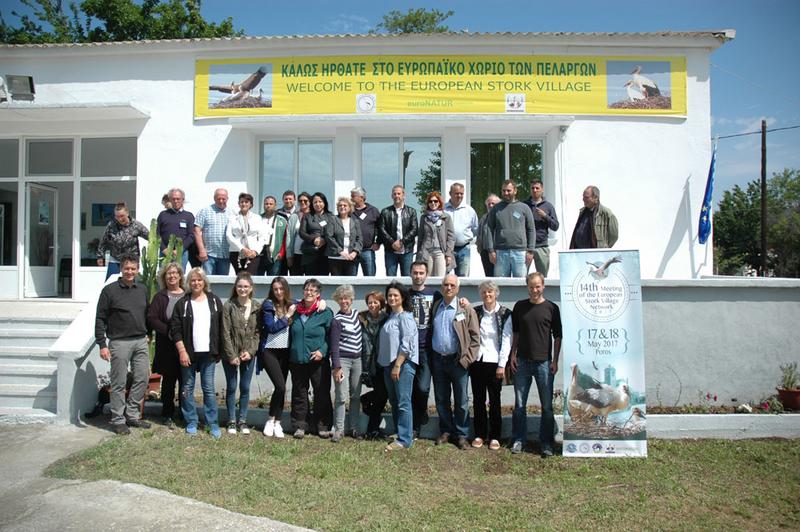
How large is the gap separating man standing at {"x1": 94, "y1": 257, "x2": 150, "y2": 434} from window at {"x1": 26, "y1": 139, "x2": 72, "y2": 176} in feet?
22.8

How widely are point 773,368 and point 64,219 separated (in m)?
13.1

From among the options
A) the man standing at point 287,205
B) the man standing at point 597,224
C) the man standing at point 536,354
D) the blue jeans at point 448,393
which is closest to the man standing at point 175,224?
the man standing at point 287,205

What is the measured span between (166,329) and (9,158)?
8406 mm

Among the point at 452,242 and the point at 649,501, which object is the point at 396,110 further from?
the point at 649,501

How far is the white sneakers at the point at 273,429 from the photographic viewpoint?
21.1 ft

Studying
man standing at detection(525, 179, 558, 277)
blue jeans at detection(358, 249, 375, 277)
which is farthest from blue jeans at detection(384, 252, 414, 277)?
man standing at detection(525, 179, 558, 277)

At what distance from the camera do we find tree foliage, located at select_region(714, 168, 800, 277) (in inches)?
1564

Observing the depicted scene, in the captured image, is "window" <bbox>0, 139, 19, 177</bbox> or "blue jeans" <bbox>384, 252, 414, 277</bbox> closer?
"blue jeans" <bbox>384, 252, 414, 277</bbox>

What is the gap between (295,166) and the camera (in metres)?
11.6

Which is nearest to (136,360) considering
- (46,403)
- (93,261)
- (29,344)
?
(46,403)

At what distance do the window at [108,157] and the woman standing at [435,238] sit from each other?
6991 mm

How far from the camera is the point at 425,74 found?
11016 millimetres

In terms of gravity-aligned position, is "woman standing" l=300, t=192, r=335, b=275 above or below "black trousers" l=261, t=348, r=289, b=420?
above

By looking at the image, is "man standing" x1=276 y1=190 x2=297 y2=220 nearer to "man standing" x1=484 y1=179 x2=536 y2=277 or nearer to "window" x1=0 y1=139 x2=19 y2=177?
"man standing" x1=484 y1=179 x2=536 y2=277
